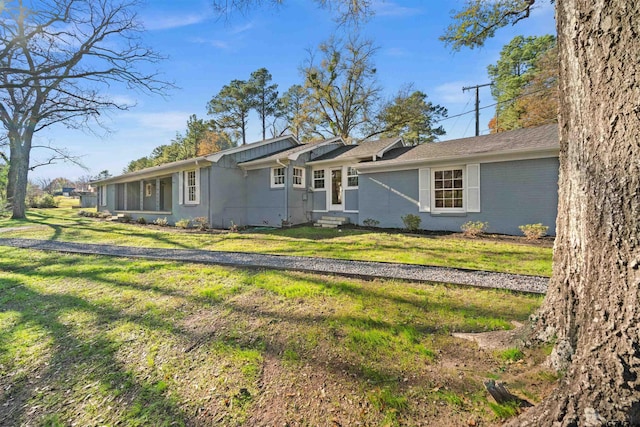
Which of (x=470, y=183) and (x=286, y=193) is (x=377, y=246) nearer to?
(x=470, y=183)

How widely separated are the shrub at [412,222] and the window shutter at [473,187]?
1.61 meters

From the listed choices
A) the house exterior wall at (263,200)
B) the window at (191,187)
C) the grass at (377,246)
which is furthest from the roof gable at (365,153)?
the window at (191,187)

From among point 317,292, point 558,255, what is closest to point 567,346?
point 558,255

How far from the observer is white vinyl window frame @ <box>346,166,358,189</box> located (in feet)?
39.8

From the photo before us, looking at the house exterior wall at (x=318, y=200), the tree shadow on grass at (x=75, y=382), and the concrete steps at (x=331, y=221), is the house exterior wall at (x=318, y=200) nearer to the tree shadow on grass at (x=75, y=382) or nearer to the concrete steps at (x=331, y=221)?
the concrete steps at (x=331, y=221)

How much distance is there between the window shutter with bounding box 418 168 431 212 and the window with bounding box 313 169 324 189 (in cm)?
441

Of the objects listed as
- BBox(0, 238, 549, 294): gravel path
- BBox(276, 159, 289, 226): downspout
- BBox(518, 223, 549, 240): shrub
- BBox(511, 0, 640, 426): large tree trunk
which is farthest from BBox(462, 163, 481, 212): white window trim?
BBox(511, 0, 640, 426): large tree trunk

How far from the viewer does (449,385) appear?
2.05 meters

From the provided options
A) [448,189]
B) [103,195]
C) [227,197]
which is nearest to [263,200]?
[227,197]

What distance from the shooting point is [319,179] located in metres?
13.1

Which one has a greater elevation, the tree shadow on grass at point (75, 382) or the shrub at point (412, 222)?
the shrub at point (412, 222)

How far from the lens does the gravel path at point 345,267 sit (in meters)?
4.28

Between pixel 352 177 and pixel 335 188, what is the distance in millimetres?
1035

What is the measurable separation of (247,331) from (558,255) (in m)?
2.77
